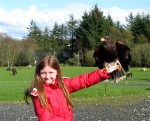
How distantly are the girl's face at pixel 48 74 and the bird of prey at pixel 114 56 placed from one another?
65cm

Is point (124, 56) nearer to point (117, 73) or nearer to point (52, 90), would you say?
point (117, 73)

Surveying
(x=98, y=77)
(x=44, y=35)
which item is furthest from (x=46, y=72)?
(x=44, y=35)

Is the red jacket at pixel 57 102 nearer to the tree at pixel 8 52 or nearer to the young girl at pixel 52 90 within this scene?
the young girl at pixel 52 90

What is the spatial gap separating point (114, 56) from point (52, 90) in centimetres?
88

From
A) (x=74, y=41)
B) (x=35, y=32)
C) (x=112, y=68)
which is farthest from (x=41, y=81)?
(x=35, y=32)

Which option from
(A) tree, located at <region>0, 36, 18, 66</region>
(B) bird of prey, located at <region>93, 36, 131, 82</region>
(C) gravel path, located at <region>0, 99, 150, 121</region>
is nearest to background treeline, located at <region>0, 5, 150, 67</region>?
(A) tree, located at <region>0, 36, 18, 66</region>

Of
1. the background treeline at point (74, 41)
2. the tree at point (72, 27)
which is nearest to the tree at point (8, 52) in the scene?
the background treeline at point (74, 41)

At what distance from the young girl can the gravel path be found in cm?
1158

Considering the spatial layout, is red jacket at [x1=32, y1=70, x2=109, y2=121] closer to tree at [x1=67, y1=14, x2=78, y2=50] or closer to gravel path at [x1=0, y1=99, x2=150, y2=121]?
gravel path at [x1=0, y1=99, x2=150, y2=121]

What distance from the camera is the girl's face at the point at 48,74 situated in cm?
501

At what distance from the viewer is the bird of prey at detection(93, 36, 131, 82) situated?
16.0 ft

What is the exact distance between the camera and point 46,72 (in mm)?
5020

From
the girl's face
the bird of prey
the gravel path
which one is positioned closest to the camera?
the bird of prey

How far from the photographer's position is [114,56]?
491cm
